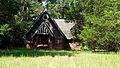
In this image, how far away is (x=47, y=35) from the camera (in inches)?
2141

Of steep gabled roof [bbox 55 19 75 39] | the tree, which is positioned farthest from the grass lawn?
steep gabled roof [bbox 55 19 75 39]

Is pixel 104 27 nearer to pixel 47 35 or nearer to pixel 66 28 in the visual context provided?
pixel 47 35

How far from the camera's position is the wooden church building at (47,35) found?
54.0 meters

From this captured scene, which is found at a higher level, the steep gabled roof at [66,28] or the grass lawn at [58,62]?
the grass lawn at [58,62]

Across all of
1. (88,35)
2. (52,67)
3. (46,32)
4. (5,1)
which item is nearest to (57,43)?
(46,32)

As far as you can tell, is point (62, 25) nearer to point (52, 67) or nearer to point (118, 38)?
point (118, 38)

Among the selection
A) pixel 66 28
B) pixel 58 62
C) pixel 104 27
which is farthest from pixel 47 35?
pixel 58 62

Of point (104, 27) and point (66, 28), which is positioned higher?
point (104, 27)

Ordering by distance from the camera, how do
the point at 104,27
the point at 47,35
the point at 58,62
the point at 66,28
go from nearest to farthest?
the point at 58,62 < the point at 104,27 < the point at 47,35 < the point at 66,28

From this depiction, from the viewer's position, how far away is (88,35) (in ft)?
138

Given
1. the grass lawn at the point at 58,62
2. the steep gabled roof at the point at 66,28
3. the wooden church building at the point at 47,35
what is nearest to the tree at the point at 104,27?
the steep gabled roof at the point at 66,28

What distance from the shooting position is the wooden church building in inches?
2126

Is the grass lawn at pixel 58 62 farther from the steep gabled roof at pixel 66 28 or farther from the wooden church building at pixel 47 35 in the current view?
the steep gabled roof at pixel 66 28

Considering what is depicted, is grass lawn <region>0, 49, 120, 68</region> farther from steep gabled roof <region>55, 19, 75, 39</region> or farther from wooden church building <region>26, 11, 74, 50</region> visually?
steep gabled roof <region>55, 19, 75, 39</region>
